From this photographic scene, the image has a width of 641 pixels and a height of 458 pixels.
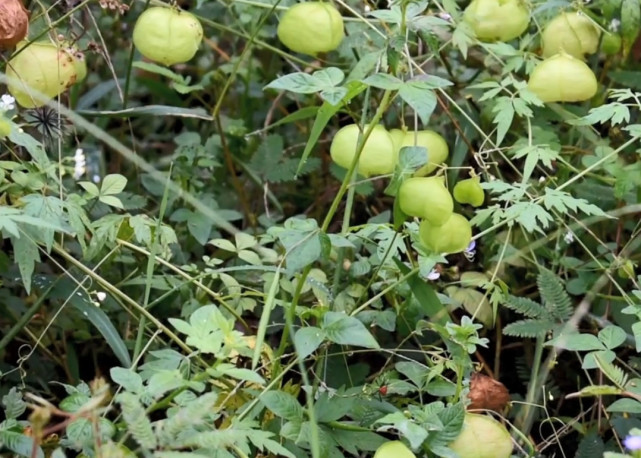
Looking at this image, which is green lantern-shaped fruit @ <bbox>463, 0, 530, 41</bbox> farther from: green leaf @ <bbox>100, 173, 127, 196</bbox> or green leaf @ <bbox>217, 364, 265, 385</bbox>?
green leaf @ <bbox>217, 364, 265, 385</bbox>

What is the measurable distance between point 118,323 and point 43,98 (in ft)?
1.57

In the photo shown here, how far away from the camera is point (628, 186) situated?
5.30 feet

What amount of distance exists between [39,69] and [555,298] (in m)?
0.85

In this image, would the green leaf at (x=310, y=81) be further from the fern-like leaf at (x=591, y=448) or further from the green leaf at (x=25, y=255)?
the fern-like leaf at (x=591, y=448)

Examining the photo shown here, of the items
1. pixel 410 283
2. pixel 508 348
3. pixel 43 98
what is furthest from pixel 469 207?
pixel 43 98

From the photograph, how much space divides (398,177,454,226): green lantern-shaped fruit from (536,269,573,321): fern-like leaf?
0.42 m

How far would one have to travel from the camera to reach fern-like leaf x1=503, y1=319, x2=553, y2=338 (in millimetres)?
1557

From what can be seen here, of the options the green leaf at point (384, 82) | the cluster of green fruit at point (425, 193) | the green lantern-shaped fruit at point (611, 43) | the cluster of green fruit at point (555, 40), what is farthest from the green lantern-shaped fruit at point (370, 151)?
the green lantern-shaped fruit at point (611, 43)

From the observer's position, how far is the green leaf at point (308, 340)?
3.89 ft

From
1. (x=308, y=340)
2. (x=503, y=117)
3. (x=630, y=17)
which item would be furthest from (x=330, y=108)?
(x=630, y=17)

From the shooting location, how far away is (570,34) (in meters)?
1.75

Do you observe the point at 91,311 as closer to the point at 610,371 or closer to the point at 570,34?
the point at 610,371

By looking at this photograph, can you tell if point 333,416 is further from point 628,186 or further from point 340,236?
point 628,186

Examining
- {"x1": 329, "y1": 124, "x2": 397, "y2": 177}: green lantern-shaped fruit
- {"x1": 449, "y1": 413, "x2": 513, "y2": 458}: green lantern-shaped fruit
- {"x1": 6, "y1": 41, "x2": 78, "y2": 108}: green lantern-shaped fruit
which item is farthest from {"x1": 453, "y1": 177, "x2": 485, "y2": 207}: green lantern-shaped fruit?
{"x1": 6, "y1": 41, "x2": 78, "y2": 108}: green lantern-shaped fruit
